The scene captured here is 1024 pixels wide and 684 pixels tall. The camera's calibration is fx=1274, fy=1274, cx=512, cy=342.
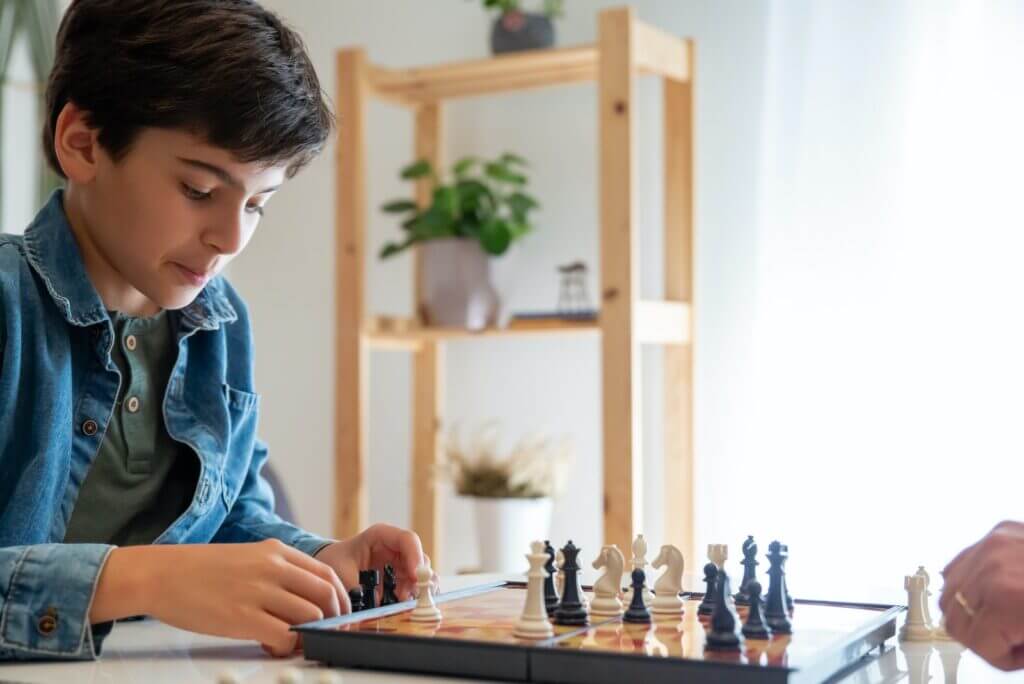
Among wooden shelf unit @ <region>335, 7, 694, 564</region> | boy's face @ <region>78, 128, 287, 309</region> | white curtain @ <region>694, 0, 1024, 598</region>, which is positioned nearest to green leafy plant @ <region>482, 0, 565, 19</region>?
wooden shelf unit @ <region>335, 7, 694, 564</region>

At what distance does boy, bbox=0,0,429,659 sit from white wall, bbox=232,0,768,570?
4.67ft

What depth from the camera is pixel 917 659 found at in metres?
0.92

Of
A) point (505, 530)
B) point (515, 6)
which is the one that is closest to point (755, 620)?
point (505, 530)

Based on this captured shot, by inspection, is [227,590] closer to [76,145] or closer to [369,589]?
[369,589]

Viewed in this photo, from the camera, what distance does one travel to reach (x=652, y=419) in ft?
8.95

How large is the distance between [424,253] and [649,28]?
Result: 66cm

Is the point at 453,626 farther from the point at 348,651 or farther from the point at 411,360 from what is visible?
the point at 411,360

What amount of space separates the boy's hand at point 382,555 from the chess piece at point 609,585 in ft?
0.82

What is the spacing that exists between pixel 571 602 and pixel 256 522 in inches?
Result: 22.3

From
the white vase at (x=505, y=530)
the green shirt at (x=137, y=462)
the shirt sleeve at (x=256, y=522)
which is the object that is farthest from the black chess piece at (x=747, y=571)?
the white vase at (x=505, y=530)

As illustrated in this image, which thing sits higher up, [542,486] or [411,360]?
[411,360]

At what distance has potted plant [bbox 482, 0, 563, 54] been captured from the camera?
2652 millimetres

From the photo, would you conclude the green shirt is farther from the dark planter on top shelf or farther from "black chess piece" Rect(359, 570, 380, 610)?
the dark planter on top shelf

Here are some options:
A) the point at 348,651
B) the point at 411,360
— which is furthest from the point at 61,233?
the point at 411,360
